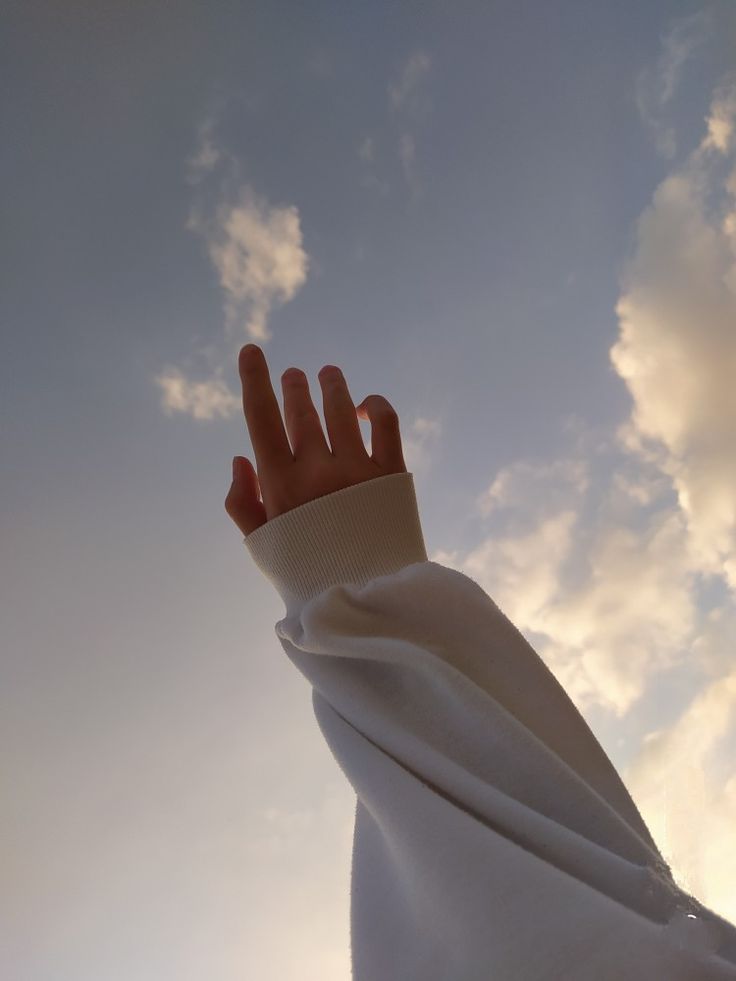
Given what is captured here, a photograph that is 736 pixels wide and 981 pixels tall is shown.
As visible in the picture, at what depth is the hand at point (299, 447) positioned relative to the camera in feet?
3.76

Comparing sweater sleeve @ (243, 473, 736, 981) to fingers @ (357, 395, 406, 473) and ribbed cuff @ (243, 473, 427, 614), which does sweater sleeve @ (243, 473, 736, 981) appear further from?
fingers @ (357, 395, 406, 473)

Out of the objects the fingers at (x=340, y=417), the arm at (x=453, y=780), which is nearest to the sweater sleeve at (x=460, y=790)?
the arm at (x=453, y=780)

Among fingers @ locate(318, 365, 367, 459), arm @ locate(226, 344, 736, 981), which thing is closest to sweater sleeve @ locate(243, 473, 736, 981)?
arm @ locate(226, 344, 736, 981)

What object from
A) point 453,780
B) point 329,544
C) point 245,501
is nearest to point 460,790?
point 453,780

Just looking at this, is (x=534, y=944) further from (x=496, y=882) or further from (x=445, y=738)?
(x=445, y=738)

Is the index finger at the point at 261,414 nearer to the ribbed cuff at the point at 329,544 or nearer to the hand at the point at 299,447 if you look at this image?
the hand at the point at 299,447

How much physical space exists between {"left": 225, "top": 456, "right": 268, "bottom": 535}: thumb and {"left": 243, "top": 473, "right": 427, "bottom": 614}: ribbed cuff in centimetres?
5

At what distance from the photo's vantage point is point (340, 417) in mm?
1224

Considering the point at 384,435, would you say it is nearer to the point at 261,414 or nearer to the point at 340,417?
the point at 340,417

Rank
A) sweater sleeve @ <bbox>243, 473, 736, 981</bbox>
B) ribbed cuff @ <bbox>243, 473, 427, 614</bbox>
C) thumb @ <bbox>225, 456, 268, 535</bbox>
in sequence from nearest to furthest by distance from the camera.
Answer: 1. sweater sleeve @ <bbox>243, 473, 736, 981</bbox>
2. ribbed cuff @ <bbox>243, 473, 427, 614</bbox>
3. thumb @ <bbox>225, 456, 268, 535</bbox>

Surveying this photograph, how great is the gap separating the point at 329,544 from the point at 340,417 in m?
0.26

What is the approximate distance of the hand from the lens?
1.14m

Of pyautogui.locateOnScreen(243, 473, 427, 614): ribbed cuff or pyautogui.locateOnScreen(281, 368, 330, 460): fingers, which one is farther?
pyautogui.locateOnScreen(281, 368, 330, 460): fingers

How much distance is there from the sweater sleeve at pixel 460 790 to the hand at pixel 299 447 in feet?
0.21
